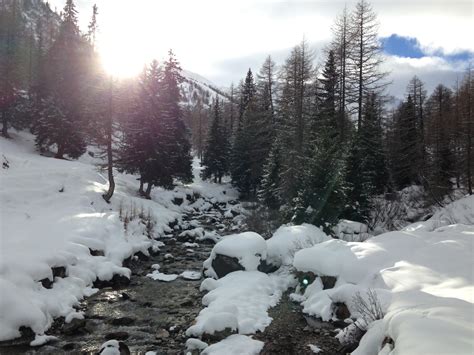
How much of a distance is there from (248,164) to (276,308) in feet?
97.2

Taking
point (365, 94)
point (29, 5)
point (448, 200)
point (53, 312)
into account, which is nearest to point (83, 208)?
point (53, 312)

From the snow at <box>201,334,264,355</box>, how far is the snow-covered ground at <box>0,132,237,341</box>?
421 centimetres

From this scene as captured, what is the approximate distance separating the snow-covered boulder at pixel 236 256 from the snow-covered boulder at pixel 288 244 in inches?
15.0

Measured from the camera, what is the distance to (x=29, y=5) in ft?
414

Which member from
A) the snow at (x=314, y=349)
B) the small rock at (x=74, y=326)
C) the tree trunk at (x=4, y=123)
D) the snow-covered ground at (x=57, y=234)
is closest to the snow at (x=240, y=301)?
the snow at (x=314, y=349)

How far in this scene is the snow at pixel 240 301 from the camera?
923 cm

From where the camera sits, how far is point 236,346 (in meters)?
8.46

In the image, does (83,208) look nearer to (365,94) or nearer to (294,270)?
(294,270)

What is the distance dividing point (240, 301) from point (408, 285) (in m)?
4.86

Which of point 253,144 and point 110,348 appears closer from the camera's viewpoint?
point 110,348

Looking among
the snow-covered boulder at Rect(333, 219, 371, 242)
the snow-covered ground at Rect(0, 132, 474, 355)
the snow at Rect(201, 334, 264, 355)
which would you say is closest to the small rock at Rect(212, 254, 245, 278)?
the snow-covered ground at Rect(0, 132, 474, 355)

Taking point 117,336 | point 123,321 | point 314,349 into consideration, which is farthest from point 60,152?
point 314,349

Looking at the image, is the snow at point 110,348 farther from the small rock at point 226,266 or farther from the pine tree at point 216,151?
the pine tree at point 216,151

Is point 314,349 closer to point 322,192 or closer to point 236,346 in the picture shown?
point 236,346
